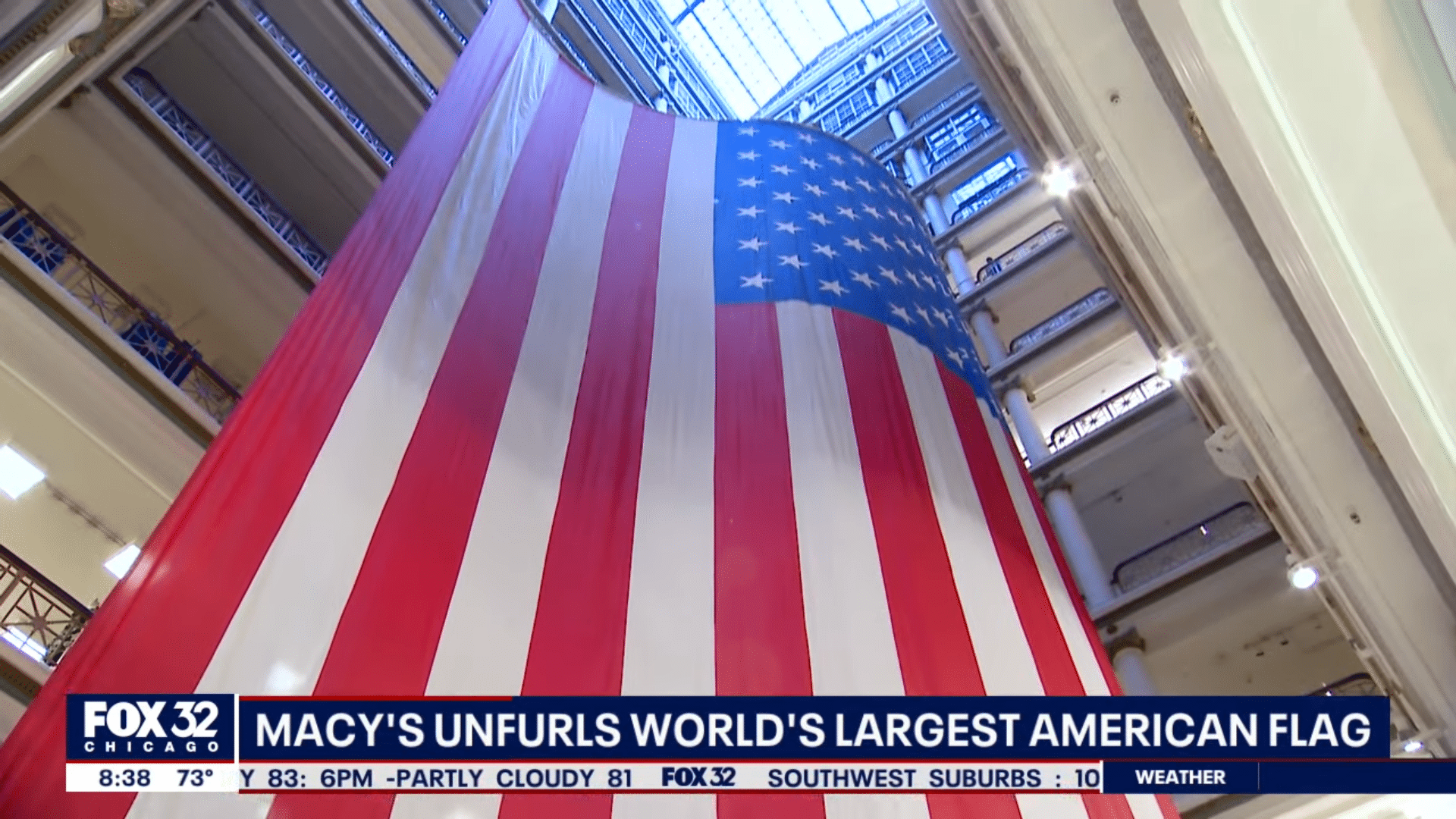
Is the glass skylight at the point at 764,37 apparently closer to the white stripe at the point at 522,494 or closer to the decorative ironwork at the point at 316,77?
the decorative ironwork at the point at 316,77

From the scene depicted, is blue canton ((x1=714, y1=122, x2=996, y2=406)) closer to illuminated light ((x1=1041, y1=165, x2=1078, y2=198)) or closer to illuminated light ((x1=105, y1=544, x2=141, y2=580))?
illuminated light ((x1=1041, y1=165, x2=1078, y2=198))

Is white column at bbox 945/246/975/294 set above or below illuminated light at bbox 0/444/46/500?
above

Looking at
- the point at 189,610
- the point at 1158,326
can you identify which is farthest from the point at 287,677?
the point at 1158,326

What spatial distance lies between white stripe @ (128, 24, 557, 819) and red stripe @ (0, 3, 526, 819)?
0.04 meters

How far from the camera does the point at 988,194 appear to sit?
16.5 metres

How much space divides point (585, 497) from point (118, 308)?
5888 millimetres

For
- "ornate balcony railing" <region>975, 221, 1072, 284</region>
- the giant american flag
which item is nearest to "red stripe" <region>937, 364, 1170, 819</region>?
the giant american flag

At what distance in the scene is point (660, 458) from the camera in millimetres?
4082

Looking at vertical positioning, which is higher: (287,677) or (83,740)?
(287,677)

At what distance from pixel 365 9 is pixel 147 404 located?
5883 mm

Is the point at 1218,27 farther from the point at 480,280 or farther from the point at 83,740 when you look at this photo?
the point at 83,740

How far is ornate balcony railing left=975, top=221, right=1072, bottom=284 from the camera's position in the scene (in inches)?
548

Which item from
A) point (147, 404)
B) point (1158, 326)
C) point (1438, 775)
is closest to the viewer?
point (1438, 775)

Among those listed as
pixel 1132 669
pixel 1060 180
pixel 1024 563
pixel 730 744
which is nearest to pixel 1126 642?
pixel 1132 669
